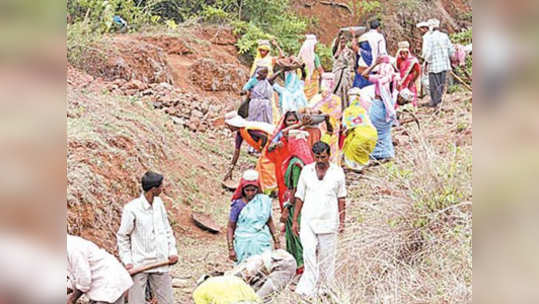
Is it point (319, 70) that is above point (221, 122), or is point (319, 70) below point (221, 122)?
above

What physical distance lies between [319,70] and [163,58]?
5.74 ft

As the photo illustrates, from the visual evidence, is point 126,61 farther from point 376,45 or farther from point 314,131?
point 314,131

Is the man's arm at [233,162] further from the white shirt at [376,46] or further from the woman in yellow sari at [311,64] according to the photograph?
the white shirt at [376,46]

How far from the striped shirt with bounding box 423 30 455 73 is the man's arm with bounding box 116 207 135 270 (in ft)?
14.4

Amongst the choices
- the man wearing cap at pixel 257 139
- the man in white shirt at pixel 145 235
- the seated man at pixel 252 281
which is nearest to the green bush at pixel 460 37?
the man wearing cap at pixel 257 139

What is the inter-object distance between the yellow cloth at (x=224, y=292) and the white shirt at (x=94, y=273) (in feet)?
2.43

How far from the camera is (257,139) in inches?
226

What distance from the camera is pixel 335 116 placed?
635cm

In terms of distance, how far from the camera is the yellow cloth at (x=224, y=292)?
4.32 m

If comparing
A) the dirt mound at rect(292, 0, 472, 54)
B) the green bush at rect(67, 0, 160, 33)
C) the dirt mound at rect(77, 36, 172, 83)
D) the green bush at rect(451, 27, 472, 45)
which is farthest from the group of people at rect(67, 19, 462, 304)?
the green bush at rect(67, 0, 160, 33)

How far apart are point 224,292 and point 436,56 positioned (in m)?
4.13

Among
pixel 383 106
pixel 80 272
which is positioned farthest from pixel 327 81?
pixel 80 272
